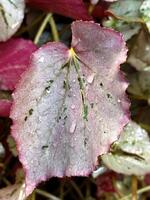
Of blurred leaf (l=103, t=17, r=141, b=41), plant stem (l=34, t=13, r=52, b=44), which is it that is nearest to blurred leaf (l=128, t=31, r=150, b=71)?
blurred leaf (l=103, t=17, r=141, b=41)

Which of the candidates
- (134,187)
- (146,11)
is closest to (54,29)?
(146,11)

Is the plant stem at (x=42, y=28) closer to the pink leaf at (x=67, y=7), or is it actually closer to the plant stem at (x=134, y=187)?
the pink leaf at (x=67, y=7)

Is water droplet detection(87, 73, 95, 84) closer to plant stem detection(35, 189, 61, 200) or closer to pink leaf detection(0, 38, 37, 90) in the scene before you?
pink leaf detection(0, 38, 37, 90)

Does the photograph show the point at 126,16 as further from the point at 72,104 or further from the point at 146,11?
the point at 72,104

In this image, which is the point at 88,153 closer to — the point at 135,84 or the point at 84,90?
the point at 84,90

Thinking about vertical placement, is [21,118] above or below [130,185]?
above

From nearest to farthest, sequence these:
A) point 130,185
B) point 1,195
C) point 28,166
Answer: point 28,166 < point 1,195 < point 130,185

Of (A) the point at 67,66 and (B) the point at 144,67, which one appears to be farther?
(B) the point at 144,67

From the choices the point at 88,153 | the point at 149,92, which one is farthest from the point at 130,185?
the point at 88,153

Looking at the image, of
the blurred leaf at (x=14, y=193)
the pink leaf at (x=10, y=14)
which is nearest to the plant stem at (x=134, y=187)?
the blurred leaf at (x=14, y=193)
